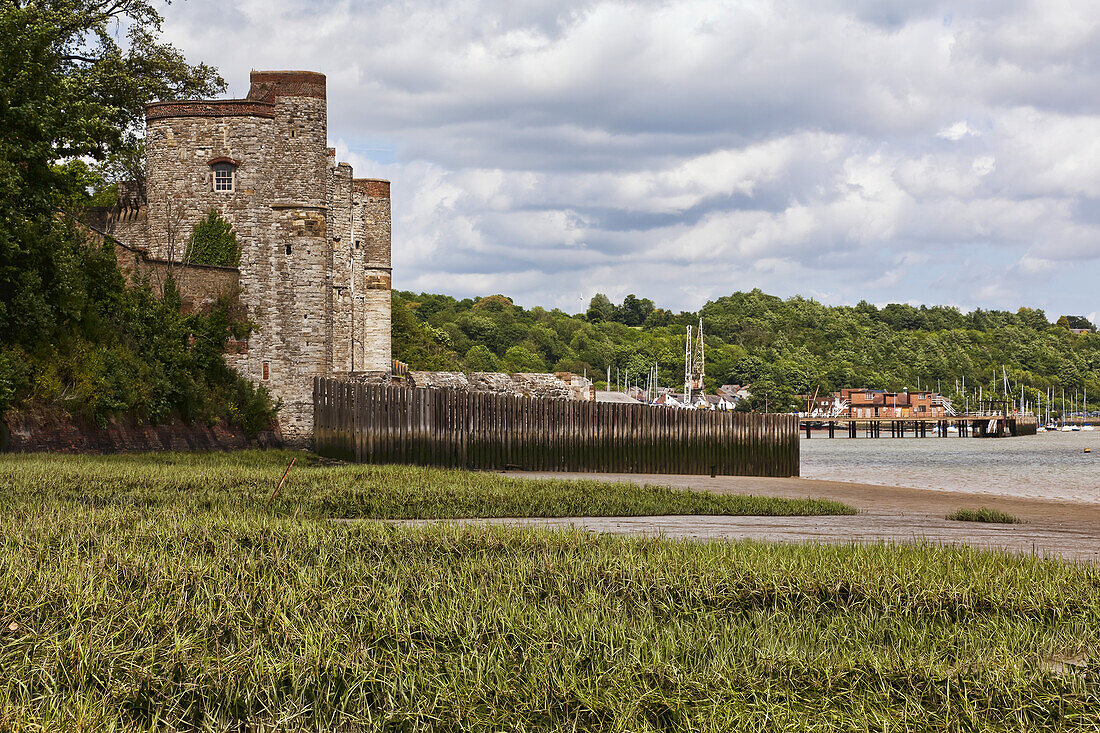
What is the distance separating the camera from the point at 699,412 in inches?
1032

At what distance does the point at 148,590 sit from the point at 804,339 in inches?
6771

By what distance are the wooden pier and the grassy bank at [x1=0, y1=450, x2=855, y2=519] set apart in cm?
10674

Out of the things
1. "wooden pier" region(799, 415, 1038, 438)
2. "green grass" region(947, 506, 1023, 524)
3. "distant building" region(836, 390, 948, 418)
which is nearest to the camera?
"green grass" region(947, 506, 1023, 524)

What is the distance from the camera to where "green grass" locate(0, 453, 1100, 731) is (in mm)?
4926

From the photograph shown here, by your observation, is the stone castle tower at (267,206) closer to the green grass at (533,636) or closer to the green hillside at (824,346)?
the green grass at (533,636)

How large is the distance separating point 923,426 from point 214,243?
120 metres

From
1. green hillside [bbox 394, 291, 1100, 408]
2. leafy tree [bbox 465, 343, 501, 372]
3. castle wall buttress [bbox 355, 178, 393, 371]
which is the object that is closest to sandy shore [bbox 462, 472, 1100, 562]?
castle wall buttress [bbox 355, 178, 393, 371]

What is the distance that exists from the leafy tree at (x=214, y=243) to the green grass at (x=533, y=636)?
26.1 m

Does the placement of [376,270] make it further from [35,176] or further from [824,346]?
[824,346]

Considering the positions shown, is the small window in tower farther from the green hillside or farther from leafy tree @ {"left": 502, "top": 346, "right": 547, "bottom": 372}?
the green hillside

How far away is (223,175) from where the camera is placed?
3481 centimetres

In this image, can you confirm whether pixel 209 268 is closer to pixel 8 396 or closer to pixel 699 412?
pixel 8 396

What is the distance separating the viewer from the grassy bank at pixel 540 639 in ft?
16.2

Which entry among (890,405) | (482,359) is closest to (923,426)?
(890,405)
